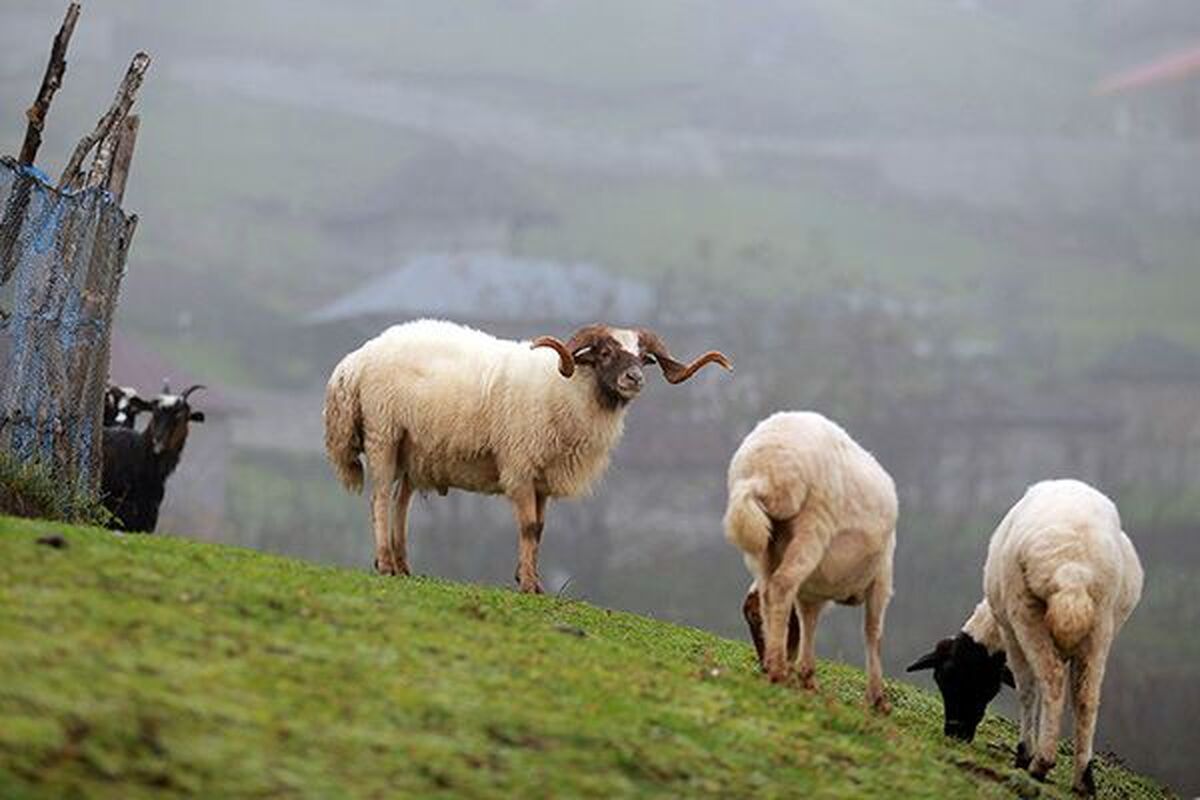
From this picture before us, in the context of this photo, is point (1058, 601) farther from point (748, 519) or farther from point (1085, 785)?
point (748, 519)

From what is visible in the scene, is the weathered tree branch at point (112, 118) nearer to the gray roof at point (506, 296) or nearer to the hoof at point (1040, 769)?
the hoof at point (1040, 769)

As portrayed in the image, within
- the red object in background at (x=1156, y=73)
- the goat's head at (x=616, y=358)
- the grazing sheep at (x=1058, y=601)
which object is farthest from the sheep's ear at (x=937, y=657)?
the red object in background at (x=1156, y=73)

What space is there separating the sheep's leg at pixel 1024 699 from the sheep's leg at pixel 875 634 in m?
0.87

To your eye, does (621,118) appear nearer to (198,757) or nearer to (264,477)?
(264,477)

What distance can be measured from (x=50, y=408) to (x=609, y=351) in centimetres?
403

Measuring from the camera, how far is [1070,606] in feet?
35.4

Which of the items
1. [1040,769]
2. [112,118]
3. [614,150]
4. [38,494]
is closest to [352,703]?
[1040,769]

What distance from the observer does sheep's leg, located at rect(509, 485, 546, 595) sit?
14.2 metres

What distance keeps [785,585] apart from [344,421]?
5.28 metres

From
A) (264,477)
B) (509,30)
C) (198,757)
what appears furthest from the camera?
(509,30)

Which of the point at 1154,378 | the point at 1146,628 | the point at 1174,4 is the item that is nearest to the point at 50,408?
the point at 1146,628

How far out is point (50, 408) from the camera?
43.2 ft

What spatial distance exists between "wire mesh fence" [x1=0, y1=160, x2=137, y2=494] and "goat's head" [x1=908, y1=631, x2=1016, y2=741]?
6211 mm

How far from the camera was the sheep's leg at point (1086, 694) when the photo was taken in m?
11.2
